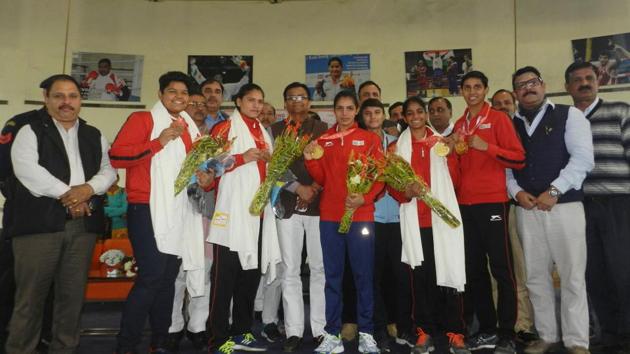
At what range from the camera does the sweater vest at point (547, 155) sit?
328 cm

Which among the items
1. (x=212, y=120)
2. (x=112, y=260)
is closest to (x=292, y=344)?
(x=212, y=120)

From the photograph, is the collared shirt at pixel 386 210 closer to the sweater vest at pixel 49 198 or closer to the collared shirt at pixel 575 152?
the collared shirt at pixel 575 152

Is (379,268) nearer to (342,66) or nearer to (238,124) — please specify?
(238,124)

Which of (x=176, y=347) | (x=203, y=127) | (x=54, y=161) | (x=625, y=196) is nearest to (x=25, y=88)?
(x=203, y=127)

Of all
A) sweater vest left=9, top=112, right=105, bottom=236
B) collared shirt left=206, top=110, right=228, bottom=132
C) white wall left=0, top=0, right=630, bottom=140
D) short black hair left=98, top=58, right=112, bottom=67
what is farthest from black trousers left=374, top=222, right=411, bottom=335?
short black hair left=98, top=58, right=112, bottom=67

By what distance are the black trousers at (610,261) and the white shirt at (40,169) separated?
3.67 metres

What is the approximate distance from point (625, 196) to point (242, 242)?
293cm

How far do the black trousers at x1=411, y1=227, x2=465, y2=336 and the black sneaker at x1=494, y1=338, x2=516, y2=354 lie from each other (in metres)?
0.26

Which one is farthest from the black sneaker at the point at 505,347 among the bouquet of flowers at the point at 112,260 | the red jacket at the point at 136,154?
the bouquet of flowers at the point at 112,260

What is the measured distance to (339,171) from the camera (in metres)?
3.35

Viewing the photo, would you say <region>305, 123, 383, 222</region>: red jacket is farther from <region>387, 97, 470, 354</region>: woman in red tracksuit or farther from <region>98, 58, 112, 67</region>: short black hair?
<region>98, 58, 112, 67</region>: short black hair

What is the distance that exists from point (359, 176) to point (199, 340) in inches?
69.9

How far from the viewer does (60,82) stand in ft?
9.93

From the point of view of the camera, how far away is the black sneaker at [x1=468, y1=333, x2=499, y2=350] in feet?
10.6
